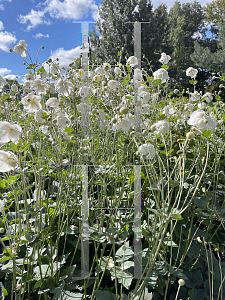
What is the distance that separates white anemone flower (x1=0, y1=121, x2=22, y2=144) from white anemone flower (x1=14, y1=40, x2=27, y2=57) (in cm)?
68

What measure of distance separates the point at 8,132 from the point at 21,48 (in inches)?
29.4

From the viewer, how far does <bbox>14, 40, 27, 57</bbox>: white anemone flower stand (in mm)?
1374

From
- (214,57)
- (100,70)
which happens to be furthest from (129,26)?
(100,70)

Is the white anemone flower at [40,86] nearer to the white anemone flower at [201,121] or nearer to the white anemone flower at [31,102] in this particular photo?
the white anemone flower at [31,102]

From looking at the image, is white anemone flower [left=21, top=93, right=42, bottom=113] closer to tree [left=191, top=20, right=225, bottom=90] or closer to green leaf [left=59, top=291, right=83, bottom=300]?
green leaf [left=59, top=291, right=83, bottom=300]

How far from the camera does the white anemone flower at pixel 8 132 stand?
0.95 meters

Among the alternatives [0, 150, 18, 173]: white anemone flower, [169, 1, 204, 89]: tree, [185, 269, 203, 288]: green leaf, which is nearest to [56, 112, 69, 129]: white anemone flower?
[0, 150, 18, 173]: white anemone flower

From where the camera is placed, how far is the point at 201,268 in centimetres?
136

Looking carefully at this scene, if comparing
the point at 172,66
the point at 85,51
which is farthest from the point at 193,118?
the point at 172,66

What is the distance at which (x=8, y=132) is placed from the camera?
963 mm

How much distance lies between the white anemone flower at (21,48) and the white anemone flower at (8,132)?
2.24 ft

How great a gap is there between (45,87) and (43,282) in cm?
103

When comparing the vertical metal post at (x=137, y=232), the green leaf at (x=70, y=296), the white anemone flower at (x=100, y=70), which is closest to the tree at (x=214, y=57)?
the white anemone flower at (x=100, y=70)

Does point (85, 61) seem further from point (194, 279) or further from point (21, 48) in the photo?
point (194, 279)
